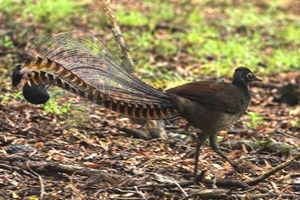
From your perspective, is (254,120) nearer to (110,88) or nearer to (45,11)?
(110,88)

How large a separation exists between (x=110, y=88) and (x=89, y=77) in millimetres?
167

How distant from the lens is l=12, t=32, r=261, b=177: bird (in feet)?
15.0

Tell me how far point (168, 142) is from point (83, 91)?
158 cm

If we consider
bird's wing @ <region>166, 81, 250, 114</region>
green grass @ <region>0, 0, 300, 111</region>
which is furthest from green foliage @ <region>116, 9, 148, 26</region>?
bird's wing @ <region>166, 81, 250, 114</region>

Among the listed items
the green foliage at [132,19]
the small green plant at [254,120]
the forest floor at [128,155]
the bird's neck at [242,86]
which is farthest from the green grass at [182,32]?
the bird's neck at [242,86]

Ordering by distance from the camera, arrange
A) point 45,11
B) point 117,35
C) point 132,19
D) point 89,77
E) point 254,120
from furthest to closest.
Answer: point 132,19 → point 45,11 → point 254,120 → point 117,35 → point 89,77

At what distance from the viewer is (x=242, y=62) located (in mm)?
9102

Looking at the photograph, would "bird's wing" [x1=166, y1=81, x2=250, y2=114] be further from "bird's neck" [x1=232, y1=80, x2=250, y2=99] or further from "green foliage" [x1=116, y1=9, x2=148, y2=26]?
"green foliage" [x1=116, y1=9, x2=148, y2=26]

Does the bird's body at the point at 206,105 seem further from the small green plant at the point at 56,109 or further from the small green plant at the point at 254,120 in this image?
the small green plant at the point at 254,120

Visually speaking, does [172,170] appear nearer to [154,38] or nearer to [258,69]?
[258,69]

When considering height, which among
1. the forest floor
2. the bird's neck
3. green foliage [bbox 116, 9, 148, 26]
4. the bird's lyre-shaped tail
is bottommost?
the forest floor

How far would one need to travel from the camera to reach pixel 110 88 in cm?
464

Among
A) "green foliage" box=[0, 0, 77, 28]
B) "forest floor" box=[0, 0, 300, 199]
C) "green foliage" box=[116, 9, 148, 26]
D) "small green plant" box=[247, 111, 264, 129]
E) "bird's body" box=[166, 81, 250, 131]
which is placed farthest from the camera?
"green foliage" box=[116, 9, 148, 26]

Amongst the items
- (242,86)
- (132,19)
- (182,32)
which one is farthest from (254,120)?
(132,19)
